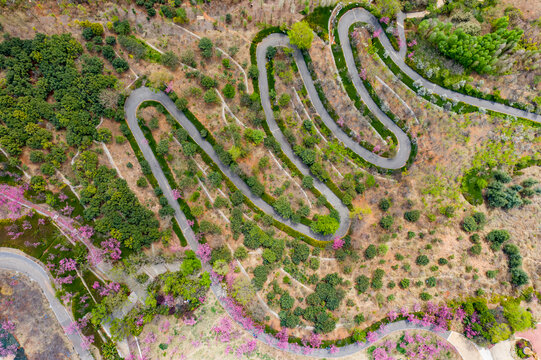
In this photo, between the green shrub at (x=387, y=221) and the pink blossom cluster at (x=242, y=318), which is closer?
the pink blossom cluster at (x=242, y=318)

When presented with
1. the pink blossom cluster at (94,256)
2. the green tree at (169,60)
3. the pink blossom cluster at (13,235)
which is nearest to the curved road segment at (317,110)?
the green tree at (169,60)

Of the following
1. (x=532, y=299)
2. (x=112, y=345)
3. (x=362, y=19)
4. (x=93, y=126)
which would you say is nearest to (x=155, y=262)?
(x=112, y=345)

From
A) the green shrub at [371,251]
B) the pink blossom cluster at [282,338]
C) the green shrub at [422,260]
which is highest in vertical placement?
the green shrub at [371,251]

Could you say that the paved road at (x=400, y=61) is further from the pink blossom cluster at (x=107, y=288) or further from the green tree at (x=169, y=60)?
the pink blossom cluster at (x=107, y=288)

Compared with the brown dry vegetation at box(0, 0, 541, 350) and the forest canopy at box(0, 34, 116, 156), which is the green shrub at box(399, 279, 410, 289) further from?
the forest canopy at box(0, 34, 116, 156)

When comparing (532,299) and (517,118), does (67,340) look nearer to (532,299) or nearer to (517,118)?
(532,299)

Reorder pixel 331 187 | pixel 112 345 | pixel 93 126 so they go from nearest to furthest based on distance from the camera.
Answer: pixel 112 345 → pixel 93 126 → pixel 331 187

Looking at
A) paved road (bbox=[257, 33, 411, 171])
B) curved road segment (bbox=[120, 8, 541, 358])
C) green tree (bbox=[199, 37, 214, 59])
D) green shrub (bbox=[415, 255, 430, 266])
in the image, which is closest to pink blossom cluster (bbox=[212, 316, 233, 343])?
curved road segment (bbox=[120, 8, 541, 358])
